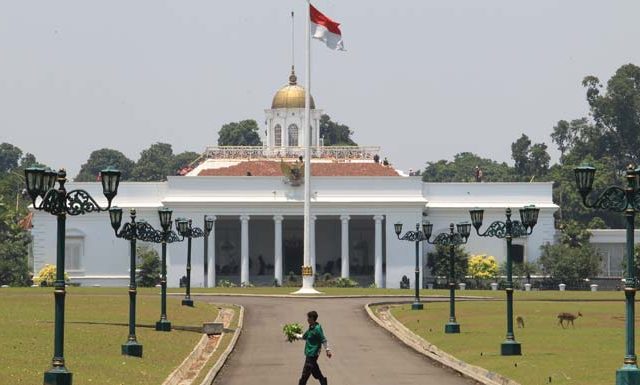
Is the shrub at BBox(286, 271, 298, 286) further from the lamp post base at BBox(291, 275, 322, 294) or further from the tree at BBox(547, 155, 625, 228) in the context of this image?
the tree at BBox(547, 155, 625, 228)

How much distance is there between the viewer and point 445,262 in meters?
117

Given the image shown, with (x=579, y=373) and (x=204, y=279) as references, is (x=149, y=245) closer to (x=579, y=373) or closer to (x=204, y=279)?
(x=204, y=279)

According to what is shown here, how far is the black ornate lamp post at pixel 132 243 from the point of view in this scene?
42.5m

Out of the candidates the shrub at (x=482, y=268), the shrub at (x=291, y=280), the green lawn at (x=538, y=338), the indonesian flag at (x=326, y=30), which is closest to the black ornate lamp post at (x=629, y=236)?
the green lawn at (x=538, y=338)

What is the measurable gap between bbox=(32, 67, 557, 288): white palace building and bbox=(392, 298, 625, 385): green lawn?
47.4 metres

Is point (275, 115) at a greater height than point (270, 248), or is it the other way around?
point (275, 115)

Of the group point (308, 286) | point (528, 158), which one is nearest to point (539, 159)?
point (528, 158)

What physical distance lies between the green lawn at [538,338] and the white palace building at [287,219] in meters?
47.4

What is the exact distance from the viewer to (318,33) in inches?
3381

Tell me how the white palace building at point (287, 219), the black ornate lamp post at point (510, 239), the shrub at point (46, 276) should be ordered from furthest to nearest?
the white palace building at point (287, 219) < the shrub at point (46, 276) < the black ornate lamp post at point (510, 239)

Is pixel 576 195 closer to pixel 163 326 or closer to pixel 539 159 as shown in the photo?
pixel 539 159

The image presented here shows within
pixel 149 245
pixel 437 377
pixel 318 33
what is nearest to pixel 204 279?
pixel 149 245

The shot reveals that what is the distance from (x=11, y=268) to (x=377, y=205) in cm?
2765

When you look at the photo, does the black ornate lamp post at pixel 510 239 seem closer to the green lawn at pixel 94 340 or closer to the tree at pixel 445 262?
the green lawn at pixel 94 340
